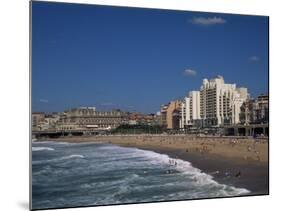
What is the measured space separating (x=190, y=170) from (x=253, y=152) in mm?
901

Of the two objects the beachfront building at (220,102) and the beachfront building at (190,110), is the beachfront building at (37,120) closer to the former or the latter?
the beachfront building at (190,110)

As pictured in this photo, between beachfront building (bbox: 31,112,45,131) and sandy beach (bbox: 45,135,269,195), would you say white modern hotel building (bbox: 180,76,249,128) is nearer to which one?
sandy beach (bbox: 45,135,269,195)

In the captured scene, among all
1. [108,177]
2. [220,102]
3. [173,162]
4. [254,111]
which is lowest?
[108,177]

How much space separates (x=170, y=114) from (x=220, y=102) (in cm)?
70

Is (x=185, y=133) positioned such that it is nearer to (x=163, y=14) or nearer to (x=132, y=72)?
(x=132, y=72)

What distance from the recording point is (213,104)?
20.7 feet

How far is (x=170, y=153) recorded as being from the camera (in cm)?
611

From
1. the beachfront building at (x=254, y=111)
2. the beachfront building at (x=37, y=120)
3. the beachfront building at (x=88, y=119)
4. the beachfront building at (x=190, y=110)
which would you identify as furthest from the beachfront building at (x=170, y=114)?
the beachfront building at (x=37, y=120)

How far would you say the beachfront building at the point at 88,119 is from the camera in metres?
5.67

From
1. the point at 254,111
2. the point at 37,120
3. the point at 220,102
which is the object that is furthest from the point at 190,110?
the point at 37,120

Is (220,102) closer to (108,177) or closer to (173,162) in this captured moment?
(173,162)

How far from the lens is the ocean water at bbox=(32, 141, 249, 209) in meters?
5.52

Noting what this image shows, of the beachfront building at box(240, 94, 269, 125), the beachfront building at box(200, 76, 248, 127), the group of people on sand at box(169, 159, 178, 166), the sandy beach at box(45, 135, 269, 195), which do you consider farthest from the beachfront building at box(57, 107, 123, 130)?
the beachfront building at box(240, 94, 269, 125)

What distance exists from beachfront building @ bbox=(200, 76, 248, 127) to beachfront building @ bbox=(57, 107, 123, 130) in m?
1.10
